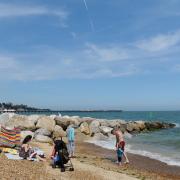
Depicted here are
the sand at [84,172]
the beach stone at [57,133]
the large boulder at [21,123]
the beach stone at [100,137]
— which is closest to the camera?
the sand at [84,172]

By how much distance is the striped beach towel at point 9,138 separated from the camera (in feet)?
54.5

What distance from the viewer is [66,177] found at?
11758 millimetres

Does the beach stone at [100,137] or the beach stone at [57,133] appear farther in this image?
the beach stone at [100,137]

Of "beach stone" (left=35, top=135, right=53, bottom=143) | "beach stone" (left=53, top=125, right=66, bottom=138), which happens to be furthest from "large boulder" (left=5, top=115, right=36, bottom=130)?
"beach stone" (left=35, top=135, right=53, bottom=143)

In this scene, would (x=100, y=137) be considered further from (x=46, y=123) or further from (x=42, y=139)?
(x=42, y=139)

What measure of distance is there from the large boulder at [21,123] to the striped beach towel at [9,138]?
1272cm

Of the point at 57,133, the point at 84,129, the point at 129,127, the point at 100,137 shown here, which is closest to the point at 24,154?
the point at 57,133

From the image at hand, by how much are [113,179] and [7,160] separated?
3747mm

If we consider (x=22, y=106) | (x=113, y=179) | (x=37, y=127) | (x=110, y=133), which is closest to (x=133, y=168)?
(x=113, y=179)

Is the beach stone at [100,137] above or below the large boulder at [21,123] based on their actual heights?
below

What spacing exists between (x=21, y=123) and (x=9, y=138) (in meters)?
14.5

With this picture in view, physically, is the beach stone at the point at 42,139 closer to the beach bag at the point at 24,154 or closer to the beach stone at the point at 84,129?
the beach stone at the point at 84,129

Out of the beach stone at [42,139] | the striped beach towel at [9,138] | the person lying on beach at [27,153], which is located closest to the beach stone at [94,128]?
the beach stone at [42,139]

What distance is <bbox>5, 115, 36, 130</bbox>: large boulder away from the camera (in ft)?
99.2
